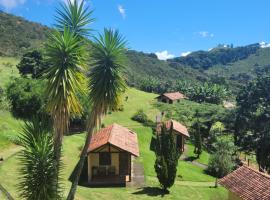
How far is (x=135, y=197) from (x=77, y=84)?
695 inches

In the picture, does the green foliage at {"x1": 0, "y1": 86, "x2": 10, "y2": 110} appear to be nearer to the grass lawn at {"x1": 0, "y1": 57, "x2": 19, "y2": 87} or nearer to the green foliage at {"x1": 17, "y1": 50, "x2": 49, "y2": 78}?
the grass lawn at {"x1": 0, "y1": 57, "x2": 19, "y2": 87}

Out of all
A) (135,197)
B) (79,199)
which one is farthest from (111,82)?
(135,197)

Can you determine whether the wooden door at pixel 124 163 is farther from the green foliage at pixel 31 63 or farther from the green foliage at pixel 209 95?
the green foliage at pixel 209 95

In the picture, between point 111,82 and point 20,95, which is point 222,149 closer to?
point 20,95

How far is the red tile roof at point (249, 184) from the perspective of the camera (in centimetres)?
2590

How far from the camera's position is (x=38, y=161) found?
19125 mm

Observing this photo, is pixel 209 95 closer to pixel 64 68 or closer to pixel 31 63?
pixel 31 63

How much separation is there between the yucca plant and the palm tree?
10.1ft

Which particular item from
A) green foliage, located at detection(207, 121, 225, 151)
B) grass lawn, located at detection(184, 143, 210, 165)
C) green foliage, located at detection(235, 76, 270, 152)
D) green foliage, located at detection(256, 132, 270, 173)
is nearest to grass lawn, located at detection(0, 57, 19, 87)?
grass lawn, located at detection(184, 143, 210, 165)

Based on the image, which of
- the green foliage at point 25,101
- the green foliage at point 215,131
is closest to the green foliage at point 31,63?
the green foliage at point 25,101

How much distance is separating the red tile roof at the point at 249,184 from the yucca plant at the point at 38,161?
46.7ft

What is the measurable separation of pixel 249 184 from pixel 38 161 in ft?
52.2

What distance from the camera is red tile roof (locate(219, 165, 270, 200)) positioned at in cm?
2590

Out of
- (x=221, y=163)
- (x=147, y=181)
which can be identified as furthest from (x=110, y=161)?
(x=221, y=163)
